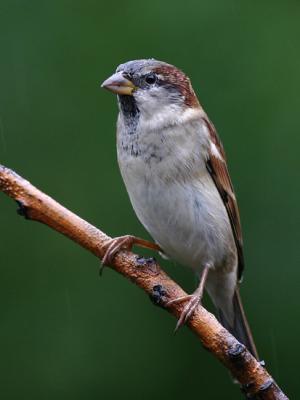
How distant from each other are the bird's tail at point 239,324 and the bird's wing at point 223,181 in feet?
0.39

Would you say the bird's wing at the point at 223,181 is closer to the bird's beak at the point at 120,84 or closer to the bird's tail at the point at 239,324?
the bird's tail at the point at 239,324

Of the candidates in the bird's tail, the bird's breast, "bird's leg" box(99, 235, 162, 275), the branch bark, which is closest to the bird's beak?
the bird's breast

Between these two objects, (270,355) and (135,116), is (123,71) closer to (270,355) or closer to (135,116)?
(135,116)

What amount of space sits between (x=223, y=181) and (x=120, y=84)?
0.54 meters

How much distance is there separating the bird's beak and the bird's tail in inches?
35.0

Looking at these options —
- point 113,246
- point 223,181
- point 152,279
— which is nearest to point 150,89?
point 223,181

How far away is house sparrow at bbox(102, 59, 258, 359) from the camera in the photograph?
2.89 meters

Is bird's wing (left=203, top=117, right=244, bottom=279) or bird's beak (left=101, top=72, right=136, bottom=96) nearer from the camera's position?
bird's beak (left=101, top=72, right=136, bottom=96)

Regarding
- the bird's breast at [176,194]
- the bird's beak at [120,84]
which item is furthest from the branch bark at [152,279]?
the bird's beak at [120,84]

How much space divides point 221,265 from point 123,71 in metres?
0.78

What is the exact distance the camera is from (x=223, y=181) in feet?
10.4

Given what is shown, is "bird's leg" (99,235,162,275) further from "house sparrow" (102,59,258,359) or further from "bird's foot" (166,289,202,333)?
"bird's foot" (166,289,202,333)

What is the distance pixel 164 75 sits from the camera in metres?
3.05

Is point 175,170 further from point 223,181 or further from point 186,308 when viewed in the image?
point 186,308
